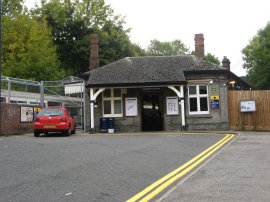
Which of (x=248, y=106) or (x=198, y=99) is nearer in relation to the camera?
(x=248, y=106)

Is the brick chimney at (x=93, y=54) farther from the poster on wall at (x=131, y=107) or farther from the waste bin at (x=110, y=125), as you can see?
the waste bin at (x=110, y=125)

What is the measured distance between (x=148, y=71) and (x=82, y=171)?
1903 centimetres

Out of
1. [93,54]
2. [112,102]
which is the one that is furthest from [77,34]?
[112,102]

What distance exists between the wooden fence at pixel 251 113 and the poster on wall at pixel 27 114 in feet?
40.6

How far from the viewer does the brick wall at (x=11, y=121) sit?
902 inches

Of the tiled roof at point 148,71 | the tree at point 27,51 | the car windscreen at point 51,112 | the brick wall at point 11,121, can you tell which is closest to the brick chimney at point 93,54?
the tiled roof at point 148,71

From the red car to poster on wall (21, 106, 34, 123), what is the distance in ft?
10.9

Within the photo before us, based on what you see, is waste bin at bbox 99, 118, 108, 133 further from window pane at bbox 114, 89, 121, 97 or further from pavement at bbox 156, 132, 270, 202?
pavement at bbox 156, 132, 270, 202

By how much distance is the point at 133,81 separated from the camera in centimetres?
2652

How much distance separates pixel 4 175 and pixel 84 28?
42.8 metres

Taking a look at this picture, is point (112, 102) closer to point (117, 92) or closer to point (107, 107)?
point (107, 107)

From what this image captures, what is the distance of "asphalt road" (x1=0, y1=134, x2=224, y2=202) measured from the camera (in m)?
7.30

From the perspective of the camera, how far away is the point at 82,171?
9500 mm

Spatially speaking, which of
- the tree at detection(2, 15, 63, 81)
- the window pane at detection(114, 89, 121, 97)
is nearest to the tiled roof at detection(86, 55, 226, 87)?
the window pane at detection(114, 89, 121, 97)
